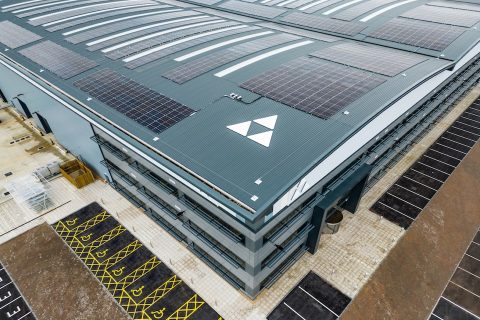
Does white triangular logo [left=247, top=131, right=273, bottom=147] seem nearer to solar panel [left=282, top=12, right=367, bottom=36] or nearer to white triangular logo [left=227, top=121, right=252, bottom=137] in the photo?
Answer: white triangular logo [left=227, top=121, right=252, bottom=137]

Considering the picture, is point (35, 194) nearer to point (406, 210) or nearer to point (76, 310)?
point (76, 310)

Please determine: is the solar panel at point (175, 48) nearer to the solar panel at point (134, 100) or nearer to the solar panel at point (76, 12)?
the solar panel at point (134, 100)

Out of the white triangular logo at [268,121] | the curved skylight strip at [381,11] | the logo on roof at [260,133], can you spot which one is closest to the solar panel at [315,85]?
the white triangular logo at [268,121]

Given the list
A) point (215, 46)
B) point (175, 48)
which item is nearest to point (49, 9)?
point (175, 48)

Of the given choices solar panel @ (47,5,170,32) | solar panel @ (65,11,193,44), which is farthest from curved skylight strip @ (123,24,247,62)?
solar panel @ (47,5,170,32)

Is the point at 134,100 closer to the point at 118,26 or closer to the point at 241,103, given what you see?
the point at 241,103

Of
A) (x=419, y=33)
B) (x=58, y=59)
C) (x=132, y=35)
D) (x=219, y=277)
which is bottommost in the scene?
(x=219, y=277)
